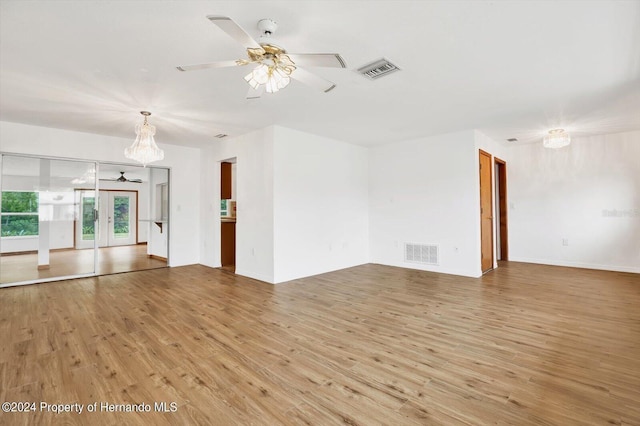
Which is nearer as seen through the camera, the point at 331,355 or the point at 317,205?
the point at 331,355

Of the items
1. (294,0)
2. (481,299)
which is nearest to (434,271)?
(481,299)

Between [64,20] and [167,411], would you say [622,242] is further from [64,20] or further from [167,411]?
[64,20]

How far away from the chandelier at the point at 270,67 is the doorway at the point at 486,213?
4.49 m

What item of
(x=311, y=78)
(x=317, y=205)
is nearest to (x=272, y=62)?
(x=311, y=78)

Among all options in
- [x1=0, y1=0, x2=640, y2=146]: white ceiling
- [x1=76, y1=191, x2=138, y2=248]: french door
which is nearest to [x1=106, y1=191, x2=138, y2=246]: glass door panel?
[x1=76, y1=191, x2=138, y2=248]: french door

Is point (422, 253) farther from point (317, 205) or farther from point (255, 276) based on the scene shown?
point (255, 276)

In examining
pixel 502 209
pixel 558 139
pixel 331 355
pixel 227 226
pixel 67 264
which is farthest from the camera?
pixel 502 209

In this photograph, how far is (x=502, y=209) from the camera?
6.88 metres

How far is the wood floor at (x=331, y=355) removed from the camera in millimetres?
1736

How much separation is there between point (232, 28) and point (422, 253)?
5.22 metres

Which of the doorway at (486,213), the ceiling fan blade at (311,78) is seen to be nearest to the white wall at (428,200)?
the doorway at (486,213)

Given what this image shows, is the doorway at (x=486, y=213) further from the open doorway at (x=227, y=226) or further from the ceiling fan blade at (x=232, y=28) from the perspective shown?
the open doorway at (x=227, y=226)

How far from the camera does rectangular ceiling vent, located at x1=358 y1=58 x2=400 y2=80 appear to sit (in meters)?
2.83

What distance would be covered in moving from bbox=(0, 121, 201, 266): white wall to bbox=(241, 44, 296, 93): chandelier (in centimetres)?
379
